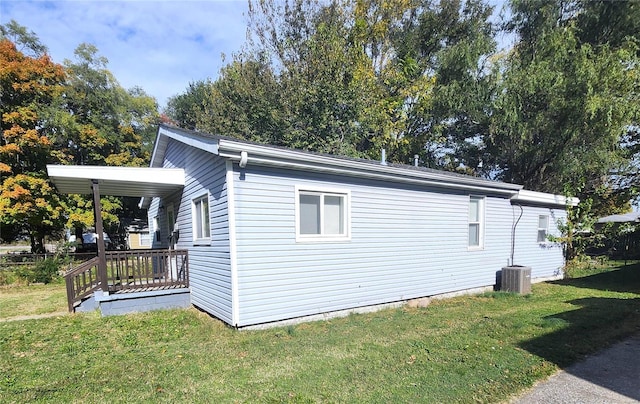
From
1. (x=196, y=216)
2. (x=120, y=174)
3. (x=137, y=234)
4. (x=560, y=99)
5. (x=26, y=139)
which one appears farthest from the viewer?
(x=137, y=234)

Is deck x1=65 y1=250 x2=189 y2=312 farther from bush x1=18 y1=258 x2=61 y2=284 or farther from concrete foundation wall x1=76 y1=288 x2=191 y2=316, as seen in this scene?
bush x1=18 y1=258 x2=61 y2=284

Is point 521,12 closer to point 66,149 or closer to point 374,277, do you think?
point 374,277

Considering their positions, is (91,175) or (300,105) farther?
(300,105)

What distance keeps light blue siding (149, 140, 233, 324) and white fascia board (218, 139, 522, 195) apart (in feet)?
1.79

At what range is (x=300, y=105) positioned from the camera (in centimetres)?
1661

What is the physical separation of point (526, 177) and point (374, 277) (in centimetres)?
A: 1320

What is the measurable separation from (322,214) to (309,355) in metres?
2.59

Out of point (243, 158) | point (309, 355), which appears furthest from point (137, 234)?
point (309, 355)

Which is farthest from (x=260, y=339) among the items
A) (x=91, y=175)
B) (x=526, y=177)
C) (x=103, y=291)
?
(x=526, y=177)

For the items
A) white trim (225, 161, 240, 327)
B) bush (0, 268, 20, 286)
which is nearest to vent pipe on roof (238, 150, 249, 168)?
white trim (225, 161, 240, 327)

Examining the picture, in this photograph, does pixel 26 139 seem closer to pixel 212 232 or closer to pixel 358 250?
pixel 212 232

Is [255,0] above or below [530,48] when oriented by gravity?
above

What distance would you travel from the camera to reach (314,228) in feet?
20.1

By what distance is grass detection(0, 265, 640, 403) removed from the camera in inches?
134
